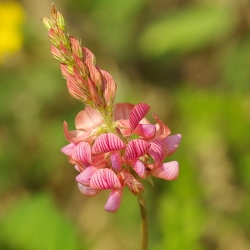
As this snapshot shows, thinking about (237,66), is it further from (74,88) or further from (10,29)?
(74,88)

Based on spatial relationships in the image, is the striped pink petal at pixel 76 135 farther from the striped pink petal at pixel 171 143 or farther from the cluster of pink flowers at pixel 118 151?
the striped pink petal at pixel 171 143

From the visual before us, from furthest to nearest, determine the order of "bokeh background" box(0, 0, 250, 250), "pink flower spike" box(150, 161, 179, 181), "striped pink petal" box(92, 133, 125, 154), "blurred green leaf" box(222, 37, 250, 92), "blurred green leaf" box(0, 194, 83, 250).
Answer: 1. "blurred green leaf" box(222, 37, 250, 92)
2. "bokeh background" box(0, 0, 250, 250)
3. "blurred green leaf" box(0, 194, 83, 250)
4. "pink flower spike" box(150, 161, 179, 181)
5. "striped pink petal" box(92, 133, 125, 154)

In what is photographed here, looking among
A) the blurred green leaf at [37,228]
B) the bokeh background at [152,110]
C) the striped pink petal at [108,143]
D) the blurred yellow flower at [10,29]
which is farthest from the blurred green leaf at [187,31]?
the striped pink petal at [108,143]

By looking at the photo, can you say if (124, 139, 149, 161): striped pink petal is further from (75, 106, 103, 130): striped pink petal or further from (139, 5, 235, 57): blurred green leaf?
(139, 5, 235, 57): blurred green leaf

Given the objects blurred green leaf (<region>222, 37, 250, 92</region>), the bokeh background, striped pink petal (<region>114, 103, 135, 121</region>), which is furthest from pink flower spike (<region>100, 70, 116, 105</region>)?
blurred green leaf (<region>222, 37, 250, 92</region>)

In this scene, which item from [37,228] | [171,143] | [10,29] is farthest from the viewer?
[10,29]

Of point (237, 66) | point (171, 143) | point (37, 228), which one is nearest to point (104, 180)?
point (171, 143)

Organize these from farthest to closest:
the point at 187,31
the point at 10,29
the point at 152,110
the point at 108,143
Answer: the point at 10,29
the point at 187,31
the point at 152,110
the point at 108,143
